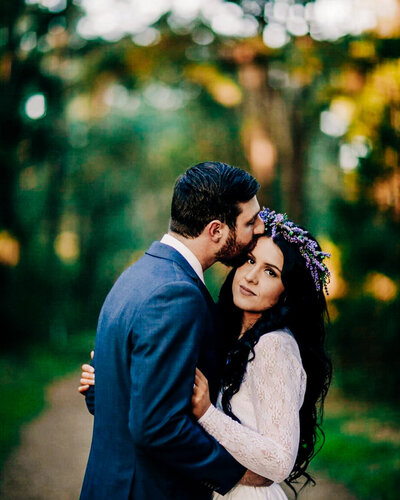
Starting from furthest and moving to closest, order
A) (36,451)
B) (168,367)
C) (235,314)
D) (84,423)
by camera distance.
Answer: (84,423) → (36,451) → (235,314) → (168,367)

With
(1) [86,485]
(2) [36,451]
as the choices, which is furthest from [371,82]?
(1) [86,485]

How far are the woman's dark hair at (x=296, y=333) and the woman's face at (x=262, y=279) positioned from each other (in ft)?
0.12

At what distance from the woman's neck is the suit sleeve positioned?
37.5 inches

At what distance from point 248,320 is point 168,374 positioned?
1.14 meters

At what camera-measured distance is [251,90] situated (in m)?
12.4

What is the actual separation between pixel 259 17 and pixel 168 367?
978 cm

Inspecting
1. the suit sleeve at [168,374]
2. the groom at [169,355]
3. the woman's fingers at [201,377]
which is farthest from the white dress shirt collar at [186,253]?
the woman's fingers at [201,377]

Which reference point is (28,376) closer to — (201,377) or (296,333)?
(296,333)

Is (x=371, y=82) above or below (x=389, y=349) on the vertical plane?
above

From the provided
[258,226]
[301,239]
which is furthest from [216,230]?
[301,239]

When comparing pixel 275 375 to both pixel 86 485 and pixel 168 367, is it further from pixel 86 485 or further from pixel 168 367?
pixel 86 485

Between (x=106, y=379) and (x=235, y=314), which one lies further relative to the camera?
(x=235, y=314)

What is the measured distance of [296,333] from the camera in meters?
3.10

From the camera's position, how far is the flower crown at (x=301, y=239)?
307 cm
